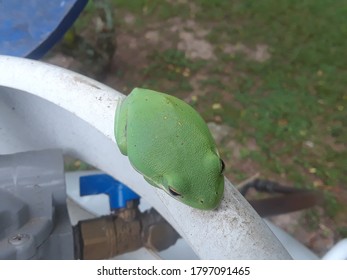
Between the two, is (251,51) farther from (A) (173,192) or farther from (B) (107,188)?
(A) (173,192)

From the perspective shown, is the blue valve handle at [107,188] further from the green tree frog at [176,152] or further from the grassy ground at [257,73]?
the grassy ground at [257,73]

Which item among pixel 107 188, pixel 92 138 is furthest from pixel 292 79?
pixel 92 138

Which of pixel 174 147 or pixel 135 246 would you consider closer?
pixel 174 147

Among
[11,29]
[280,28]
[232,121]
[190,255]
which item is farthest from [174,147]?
[280,28]

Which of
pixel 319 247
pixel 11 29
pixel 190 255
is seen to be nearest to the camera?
pixel 190 255

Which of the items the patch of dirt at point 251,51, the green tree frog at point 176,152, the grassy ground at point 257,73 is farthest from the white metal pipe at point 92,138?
the patch of dirt at point 251,51

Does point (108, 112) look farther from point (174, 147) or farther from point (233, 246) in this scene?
point (233, 246)
